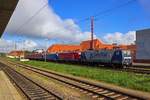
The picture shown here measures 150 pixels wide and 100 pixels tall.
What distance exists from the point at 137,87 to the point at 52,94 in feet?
16.1

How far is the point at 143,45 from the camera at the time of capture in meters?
67.2

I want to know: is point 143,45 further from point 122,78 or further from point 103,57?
point 122,78

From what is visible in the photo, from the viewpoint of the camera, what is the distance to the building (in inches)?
2589

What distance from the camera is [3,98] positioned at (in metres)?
16.9

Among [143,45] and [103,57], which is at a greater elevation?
[143,45]

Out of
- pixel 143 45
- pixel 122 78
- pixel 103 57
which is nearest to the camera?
pixel 122 78

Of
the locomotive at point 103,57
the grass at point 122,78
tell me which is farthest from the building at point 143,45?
the grass at point 122,78

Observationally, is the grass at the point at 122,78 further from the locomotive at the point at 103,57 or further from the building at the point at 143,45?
the building at the point at 143,45

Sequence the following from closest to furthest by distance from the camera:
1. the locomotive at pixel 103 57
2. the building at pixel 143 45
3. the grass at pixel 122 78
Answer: the grass at pixel 122 78 < the locomotive at pixel 103 57 < the building at pixel 143 45

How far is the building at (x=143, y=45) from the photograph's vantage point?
6575 centimetres

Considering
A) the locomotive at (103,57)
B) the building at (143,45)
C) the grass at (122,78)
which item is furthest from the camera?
the building at (143,45)

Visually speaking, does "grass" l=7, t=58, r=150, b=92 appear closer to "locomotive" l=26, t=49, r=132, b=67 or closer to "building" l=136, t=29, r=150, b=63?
"locomotive" l=26, t=49, r=132, b=67

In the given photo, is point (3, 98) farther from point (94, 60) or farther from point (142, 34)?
point (142, 34)

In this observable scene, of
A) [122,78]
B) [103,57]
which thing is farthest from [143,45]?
[122,78]
